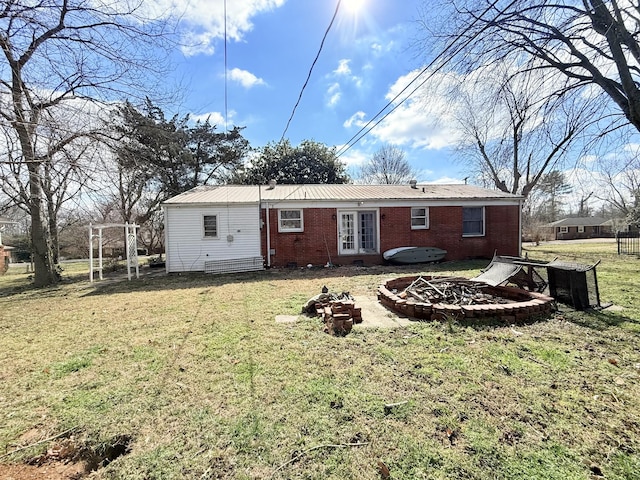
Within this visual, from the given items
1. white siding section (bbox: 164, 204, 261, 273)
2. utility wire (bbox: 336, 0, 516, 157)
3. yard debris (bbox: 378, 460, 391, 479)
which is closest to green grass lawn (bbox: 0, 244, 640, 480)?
yard debris (bbox: 378, 460, 391, 479)

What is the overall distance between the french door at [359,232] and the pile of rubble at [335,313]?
8106mm

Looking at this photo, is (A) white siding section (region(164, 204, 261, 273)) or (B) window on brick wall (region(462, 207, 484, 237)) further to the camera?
(B) window on brick wall (region(462, 207, 484, 237))

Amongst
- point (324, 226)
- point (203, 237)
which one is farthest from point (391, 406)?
point (203, 237)

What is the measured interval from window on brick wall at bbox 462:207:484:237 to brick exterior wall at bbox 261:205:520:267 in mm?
224

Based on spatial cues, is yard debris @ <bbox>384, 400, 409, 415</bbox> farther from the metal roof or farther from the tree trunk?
the tree trunk

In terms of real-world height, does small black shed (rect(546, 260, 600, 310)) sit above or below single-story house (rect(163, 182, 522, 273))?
below

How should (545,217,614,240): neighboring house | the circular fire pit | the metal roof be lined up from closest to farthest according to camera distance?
the circular fire pit
the metal roof
(545,217,614,240): neighboring house

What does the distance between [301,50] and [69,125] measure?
185 inches

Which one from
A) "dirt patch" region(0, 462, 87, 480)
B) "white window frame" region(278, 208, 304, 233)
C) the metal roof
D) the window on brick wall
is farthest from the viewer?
the window on brick wall

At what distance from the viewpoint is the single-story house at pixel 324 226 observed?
12.8 metres

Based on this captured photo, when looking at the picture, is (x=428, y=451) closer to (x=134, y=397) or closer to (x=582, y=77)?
(x=134, y=397)

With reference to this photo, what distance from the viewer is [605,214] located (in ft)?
176

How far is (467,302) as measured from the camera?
5359 millimetres

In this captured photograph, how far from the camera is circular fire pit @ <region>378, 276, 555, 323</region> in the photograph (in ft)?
16.0
